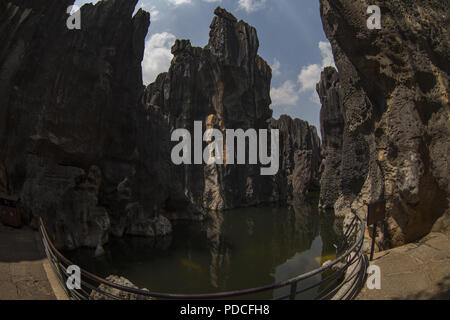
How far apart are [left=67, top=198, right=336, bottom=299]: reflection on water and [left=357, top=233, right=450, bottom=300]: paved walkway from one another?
13.3 feet

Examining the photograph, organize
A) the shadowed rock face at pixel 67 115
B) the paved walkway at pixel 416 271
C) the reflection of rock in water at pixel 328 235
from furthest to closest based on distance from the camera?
the reflection of rock in water at pixel 328 235, the shadowed rock face at pixel 67 115, the paved walkway at pixel 416 271

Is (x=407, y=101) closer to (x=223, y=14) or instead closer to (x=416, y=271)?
(x=416, y=271)

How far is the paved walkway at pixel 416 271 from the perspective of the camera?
3854 mm

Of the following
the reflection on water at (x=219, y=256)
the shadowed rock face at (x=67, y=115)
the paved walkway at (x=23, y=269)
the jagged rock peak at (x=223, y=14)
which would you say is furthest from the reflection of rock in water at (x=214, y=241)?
the jagged rock peak at (x=223, y=14)

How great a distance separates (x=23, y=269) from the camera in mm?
5328

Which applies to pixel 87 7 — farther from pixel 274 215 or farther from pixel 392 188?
pixel 274 215

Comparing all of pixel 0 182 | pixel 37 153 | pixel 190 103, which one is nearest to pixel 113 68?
pixel 37 153

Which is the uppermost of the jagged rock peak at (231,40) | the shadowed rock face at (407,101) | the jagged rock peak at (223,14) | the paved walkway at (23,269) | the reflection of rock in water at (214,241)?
Result: the jagged rock peak at (223,14)

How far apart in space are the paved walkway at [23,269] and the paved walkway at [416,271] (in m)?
5.26

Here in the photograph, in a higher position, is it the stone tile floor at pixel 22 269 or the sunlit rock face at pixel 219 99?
the sunlit rock face at pixel 219 99

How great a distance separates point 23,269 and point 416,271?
715 centimetres

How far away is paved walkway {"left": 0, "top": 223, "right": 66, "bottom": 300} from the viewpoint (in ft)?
14.8

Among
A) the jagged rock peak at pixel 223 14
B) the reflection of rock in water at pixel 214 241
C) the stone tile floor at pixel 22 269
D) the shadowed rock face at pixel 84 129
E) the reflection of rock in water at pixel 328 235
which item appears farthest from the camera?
the jagged rock peak at pixel 223 14

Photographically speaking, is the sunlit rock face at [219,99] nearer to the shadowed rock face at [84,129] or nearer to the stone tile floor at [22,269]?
the shadowed rock face at [84,129]
